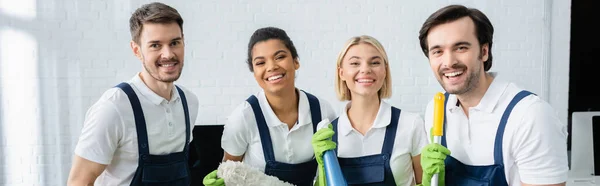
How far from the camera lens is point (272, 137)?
2293mm

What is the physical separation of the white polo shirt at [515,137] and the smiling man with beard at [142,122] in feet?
3.77

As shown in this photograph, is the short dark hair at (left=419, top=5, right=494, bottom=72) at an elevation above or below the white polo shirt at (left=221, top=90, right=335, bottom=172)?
above

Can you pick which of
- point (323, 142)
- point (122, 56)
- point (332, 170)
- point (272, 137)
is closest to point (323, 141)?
point (323, 142)

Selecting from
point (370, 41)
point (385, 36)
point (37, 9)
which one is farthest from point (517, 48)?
point (37, 9)

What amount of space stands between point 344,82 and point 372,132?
0.24 meters

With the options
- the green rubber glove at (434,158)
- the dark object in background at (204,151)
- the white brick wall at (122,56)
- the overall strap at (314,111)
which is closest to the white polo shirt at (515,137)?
the green rubber glove at (434,158)

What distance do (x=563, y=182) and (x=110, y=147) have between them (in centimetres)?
168

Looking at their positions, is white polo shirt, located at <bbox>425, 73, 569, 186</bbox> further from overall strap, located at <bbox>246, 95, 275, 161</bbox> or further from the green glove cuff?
overall strap, located at <bbox>246, 95, 275, 161</bbox>

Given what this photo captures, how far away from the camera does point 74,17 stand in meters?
3.49

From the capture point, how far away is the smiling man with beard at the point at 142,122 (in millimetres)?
2020

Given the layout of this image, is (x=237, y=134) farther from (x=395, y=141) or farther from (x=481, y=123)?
(x=481, y=123)

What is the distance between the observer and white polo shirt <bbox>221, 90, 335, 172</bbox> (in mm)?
2291

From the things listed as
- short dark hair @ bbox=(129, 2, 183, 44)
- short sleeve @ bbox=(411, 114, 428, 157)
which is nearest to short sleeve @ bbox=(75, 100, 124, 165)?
short dark hair @ bbox=(129, 2, 183, 44)

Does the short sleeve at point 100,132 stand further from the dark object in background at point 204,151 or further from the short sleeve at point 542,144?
the short sleeve at point 542,144
